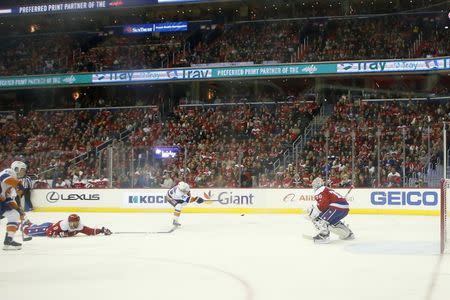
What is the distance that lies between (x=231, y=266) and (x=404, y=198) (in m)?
9.88

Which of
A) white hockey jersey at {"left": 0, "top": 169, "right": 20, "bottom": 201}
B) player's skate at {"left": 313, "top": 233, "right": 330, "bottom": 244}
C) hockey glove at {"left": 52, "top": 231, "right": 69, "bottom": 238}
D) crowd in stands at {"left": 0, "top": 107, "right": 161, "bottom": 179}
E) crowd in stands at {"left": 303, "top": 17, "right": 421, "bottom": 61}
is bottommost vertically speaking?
hockey glove at {"left": 52, "top": 231, "right": 69, "bottom": 238}

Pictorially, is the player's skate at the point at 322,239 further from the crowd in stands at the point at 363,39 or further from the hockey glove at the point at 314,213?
the crowd in stands at the point at 363,39

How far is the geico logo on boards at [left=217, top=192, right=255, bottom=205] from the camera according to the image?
17.7 metres

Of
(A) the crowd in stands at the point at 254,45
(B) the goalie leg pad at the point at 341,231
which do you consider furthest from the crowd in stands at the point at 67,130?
(B) the goalie leg pad at the point at 341,231

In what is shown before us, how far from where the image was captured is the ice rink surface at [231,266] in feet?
19.6

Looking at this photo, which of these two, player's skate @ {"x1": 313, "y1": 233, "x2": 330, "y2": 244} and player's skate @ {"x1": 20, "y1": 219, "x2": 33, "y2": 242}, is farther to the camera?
player's skate @ {"x1": 20, "y1": 219, "x2": 33, "y2": 242}

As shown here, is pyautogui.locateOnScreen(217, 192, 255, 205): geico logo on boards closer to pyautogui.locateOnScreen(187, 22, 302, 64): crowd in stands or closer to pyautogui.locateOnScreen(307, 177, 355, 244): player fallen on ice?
pyautogui.locateOnScreen(307, 177, 355, 244): player fallen on ice

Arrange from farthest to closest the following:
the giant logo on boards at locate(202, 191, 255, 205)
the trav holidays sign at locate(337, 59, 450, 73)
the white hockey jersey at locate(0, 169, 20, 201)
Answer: the trav holidays sign at locate(337, 59, 450, 73), the giant logo on boards at locate(202, 191, 255, 205), the white hockey jersey at locate(0, 169, 20, 201)

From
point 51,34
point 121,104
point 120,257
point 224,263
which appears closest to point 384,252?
point 224,263

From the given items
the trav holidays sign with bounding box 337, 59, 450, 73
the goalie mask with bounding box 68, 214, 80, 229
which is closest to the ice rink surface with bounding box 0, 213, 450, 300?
the goalie mask with bounding box 68, 214, 80, 229

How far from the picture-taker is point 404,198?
16.4m

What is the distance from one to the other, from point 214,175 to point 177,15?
46.4 feet

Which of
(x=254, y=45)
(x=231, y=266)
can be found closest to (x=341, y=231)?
(x=231, y=266)

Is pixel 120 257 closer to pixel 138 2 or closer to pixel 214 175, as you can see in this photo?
pixel 214 175
